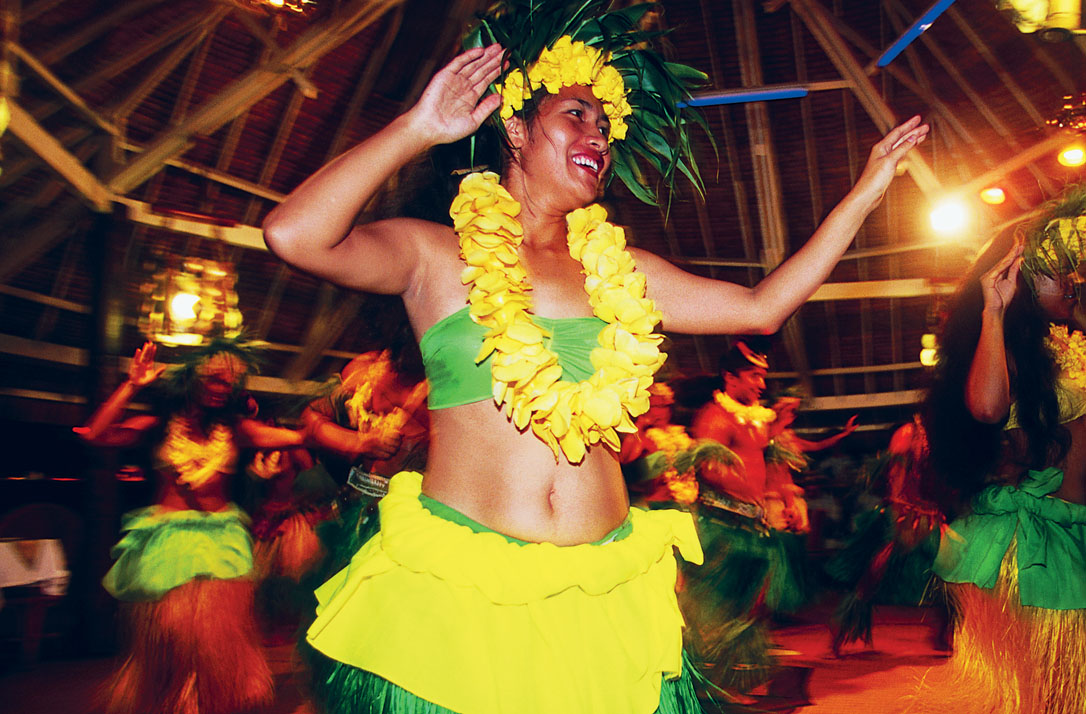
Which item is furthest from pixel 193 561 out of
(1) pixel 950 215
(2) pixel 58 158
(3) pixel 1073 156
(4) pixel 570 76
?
(1) pixel 950 215

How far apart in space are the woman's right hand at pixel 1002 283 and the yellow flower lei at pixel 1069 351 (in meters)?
0.45

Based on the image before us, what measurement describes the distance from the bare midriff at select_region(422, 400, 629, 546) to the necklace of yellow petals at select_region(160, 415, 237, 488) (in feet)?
8.69

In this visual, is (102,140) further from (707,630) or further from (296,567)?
(707,630)

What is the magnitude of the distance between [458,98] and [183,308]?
399 centimetres

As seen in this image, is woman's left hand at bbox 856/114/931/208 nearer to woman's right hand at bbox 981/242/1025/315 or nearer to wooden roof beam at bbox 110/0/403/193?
woman's right hand at bbox 981/242/1025/315

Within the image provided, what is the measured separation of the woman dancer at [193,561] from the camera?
361cm

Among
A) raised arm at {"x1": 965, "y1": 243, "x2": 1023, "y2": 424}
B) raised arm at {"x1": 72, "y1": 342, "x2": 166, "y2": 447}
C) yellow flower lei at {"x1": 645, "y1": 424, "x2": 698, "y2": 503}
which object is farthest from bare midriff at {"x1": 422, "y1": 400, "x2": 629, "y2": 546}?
yellow flower lei at {"x1": 645, "y1": 424, "x2": 698, "y2": 503}

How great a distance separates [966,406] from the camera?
9.42 feet

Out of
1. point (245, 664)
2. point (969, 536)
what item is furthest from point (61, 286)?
point (969, 536)

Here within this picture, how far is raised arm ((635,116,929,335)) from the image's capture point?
1.69 m

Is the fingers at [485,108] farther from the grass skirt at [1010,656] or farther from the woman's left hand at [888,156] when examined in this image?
the grass skirt at [1010,656]

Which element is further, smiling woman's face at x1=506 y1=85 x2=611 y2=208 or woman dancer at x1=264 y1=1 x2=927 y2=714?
smiling woman's face at x1=506 y1=85 x2=611 y2=208

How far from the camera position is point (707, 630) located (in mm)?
4324

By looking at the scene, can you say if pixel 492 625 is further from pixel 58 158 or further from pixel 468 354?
pixel 58 158
